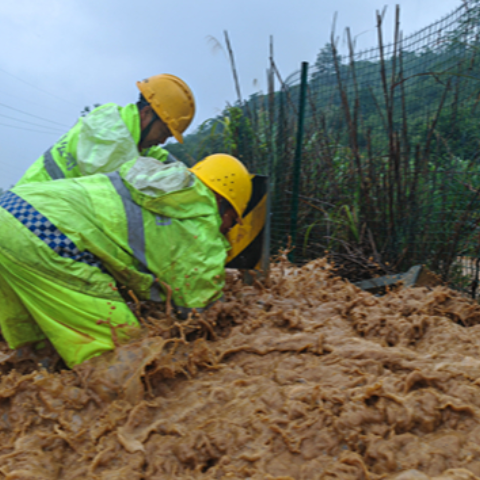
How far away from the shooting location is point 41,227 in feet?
6.81

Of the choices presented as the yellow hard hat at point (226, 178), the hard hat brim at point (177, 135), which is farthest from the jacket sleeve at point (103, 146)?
the yellow hard hat at point (226, 178)

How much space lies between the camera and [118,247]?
2.23 m

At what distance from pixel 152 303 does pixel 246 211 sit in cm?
95

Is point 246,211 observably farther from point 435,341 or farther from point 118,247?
point 435,341

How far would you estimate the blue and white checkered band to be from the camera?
2.07 meters

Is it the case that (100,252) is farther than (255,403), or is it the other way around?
(100,252)

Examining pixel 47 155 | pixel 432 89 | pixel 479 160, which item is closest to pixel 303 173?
pixel 432 89

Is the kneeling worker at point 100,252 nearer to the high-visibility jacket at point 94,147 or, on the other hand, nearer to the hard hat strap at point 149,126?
the high-visibility jacket at point 94,147

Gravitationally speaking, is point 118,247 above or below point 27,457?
above

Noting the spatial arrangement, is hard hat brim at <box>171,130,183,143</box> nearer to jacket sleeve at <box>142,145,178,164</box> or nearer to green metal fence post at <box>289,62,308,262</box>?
jacket sleeve at <box>142,145,178,164</box>

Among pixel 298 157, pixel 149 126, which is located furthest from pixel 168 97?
pixel 298 157

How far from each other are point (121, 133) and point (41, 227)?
3.78ft

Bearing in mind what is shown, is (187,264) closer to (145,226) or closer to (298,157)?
(145,226)

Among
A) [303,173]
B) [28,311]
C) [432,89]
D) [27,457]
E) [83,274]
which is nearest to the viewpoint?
[27,457]
